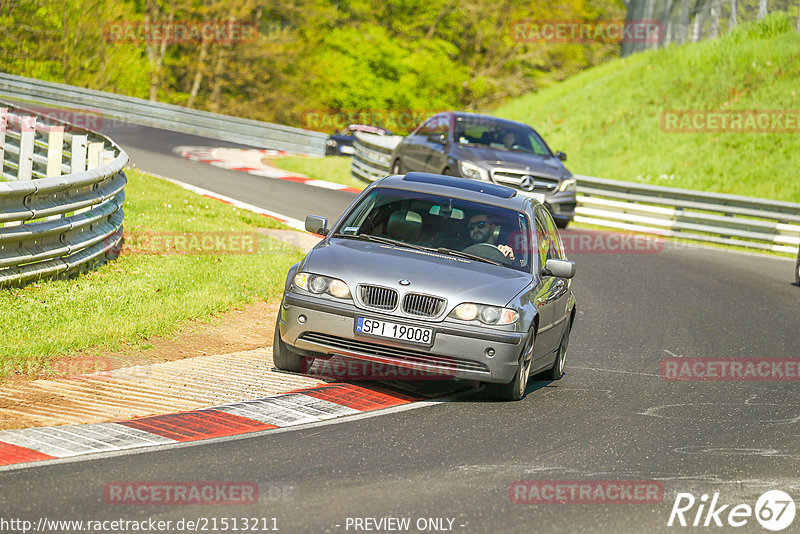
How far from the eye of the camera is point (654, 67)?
3812 cm

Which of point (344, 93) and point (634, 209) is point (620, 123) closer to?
point (634, 209)

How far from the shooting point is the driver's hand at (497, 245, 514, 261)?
899 cm

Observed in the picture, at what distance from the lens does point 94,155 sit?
1549 cm

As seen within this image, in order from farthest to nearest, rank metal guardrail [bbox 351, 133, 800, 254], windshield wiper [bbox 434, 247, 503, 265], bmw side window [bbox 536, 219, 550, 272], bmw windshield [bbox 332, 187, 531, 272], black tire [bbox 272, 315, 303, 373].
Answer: metal guardrail [bbox 351, 133, 800, 254] → bmw side window [bbox 536, 219, 550, 272] → bmw windshield [bbox 332, 187, 531, 272] → windshield wiper [bbox 434, 247, 503, 265] → black tire [bbox 272, 315, 303, 373]

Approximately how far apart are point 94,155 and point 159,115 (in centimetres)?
2119

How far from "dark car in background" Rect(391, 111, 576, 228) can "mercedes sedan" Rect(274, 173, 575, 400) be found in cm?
944

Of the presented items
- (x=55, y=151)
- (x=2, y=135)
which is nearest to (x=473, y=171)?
(x=55, y=151)

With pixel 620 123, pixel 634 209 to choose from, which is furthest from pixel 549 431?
pixel 620 123

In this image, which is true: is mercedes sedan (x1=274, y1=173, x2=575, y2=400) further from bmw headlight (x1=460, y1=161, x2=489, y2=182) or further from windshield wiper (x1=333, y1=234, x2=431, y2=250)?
bmw headlight (x1=460, y1=161, x2=489, y2=182)

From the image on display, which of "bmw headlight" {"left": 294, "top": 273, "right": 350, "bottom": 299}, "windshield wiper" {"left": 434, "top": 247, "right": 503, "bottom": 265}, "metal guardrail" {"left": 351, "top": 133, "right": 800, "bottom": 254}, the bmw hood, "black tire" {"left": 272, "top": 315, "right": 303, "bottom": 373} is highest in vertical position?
"windshield wiper" {"left": 434, "top": 247, "right": 503, "bottom": 265}

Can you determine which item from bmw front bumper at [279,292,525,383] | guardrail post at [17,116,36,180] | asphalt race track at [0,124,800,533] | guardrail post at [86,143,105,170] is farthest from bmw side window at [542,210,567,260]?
guardrail post at [17,116,36,180]

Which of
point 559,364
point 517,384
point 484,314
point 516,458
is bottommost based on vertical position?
point 559,364

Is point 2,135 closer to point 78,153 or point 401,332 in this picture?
point 78,153

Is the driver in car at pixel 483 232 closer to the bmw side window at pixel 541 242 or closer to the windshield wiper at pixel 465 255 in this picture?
the windshield wiper at pixel 465 255
